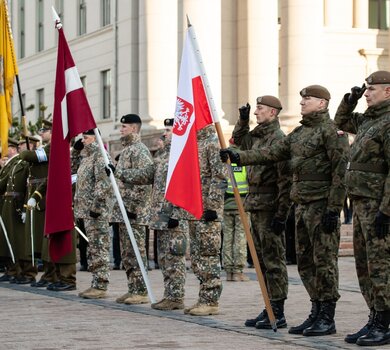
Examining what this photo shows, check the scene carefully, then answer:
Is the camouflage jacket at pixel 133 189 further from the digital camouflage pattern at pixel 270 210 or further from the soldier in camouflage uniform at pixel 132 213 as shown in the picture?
the digital camouflage pattern at pixel 270 210

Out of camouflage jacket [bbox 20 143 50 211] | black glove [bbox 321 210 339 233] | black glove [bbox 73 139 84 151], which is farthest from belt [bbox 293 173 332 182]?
camouflage jacket [bbox 20 143 50 211]

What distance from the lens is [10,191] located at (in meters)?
18.2

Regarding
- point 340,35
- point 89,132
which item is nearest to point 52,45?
point 340,35

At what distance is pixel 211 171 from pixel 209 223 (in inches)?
20.5

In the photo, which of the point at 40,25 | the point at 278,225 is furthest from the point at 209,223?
the point at 40,25

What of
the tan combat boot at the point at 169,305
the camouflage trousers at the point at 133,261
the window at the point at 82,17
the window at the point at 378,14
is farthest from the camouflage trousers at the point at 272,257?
the window at the point at 82,17

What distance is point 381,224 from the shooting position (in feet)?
32.3

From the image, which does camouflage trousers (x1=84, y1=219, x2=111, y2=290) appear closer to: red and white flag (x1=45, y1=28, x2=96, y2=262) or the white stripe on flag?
red and white flag (x1=45, y1=28, x2=96, y2=262)

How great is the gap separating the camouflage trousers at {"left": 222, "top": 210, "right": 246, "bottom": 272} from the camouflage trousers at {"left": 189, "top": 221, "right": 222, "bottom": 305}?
4.96 metres

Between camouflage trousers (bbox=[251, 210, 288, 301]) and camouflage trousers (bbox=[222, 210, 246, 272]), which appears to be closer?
camouflage trousers (bbox=[251, 210, 288, 301])

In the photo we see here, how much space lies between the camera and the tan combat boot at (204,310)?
12.5m

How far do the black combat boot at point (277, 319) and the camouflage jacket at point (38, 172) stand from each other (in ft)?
20.1

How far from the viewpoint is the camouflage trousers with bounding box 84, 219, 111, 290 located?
48.8ft

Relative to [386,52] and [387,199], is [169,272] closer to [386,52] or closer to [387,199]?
[387,199]
